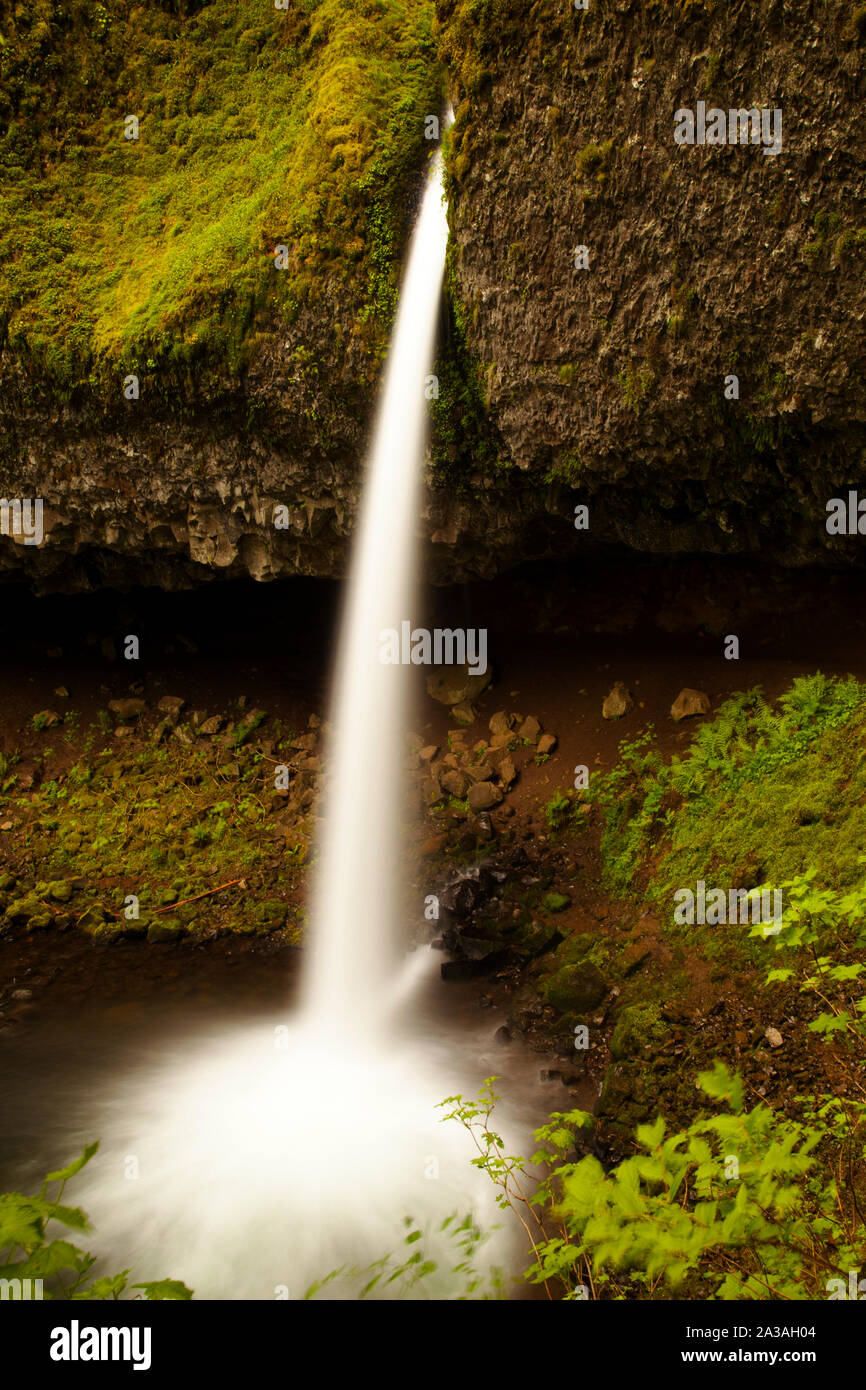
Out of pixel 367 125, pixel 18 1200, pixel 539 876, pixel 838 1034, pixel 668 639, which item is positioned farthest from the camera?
pixel 668 639

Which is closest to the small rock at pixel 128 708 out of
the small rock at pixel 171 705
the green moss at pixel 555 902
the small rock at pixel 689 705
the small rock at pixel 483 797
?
the small rock at pixel 171 705

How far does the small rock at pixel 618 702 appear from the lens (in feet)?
35.8

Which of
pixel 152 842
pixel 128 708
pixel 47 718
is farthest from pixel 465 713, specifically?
pixel 47 718

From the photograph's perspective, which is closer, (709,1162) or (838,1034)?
(709,1162)

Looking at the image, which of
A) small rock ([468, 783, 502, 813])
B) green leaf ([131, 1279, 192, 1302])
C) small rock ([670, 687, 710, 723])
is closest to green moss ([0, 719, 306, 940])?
small rock ([468, 783, 502, 813])

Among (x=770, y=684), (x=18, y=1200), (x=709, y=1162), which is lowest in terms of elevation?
(x=709, y=1162)

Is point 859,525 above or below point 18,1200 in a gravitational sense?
above

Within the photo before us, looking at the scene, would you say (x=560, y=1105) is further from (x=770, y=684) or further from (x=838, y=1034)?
(x=770, y=684)

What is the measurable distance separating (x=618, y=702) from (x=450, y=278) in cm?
561

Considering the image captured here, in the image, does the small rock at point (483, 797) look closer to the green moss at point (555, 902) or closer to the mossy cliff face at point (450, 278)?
the green moss at point (555, 902)

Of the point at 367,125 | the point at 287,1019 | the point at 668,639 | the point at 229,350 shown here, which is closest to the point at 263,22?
the point at 367,125

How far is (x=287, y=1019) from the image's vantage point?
8234mm

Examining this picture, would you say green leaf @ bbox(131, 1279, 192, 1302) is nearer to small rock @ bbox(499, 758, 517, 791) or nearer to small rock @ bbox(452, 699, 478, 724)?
small rock @ bbox(499, 758, 517, 791)

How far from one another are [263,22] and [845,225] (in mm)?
8583
